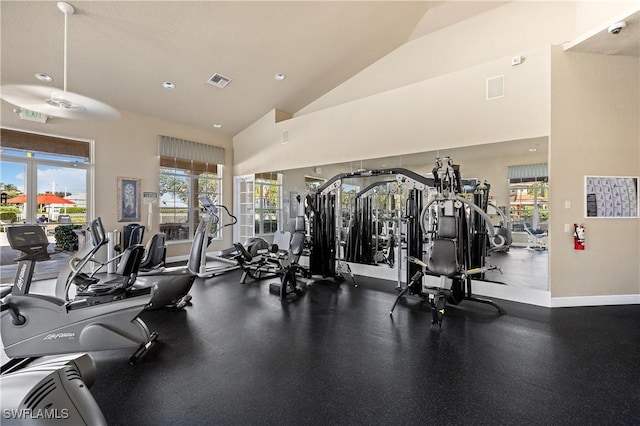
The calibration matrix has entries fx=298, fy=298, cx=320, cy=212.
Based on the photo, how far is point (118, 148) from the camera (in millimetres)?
6617

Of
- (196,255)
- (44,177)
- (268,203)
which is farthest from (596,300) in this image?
(44,177)

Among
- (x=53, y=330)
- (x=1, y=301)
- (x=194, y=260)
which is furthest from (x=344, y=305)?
(x=1, y=301)

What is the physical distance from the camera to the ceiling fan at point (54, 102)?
2.65 metres

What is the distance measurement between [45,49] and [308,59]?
4.17 meters

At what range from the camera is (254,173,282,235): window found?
7.61 metres

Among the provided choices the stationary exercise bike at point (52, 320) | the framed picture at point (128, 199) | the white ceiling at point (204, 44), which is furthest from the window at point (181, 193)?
the stationary exercise bike at point (52, 320)

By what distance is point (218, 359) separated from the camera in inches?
105

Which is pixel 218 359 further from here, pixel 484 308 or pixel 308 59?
pixel 308 59

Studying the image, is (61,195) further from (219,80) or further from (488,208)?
(488,208)

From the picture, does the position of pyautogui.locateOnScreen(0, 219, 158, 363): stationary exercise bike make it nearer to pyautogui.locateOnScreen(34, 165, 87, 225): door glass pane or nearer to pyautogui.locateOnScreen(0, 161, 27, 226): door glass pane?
pyautogui.locateOnScreen(0, 161, 27, 226): door glass pane

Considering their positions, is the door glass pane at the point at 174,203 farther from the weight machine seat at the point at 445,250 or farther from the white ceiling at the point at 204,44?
the weight machine seat at the point at 445,250

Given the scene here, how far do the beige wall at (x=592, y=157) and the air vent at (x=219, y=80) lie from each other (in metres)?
5.49

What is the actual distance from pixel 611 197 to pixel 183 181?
851 cm

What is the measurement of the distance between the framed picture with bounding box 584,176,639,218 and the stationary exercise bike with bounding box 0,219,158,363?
568cm
